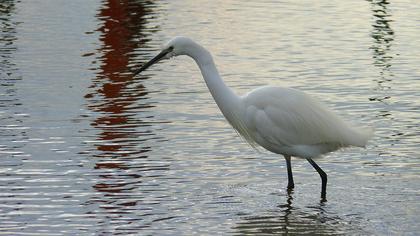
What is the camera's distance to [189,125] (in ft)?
38.1

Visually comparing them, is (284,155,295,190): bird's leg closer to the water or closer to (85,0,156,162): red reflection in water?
the water

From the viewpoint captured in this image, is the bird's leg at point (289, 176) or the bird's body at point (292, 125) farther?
the bird's leg at point (289, 176)

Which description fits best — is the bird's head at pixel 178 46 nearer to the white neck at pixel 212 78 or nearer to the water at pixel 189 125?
the white neck at pixel 212 78

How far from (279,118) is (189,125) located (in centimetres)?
261

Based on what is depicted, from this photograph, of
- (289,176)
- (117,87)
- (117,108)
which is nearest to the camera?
(289,176)

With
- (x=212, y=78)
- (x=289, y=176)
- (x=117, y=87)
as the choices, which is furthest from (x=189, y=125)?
(x=212, y=78)

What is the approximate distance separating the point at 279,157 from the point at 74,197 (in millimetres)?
2291

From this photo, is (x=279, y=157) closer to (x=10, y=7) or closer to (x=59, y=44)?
(x=59, y=44)

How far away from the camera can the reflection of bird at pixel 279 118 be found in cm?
898

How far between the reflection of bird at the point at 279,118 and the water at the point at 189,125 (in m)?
0.40

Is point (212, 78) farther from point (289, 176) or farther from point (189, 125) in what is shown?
point (189, 125)

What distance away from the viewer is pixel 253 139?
9219mm

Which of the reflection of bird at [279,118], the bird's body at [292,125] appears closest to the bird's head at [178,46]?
the reflection of bird at [279,118]

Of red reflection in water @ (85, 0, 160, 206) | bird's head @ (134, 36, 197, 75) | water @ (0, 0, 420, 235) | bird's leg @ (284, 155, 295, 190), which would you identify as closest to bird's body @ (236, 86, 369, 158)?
bird's leg @ (284, 155, 295, 190)
